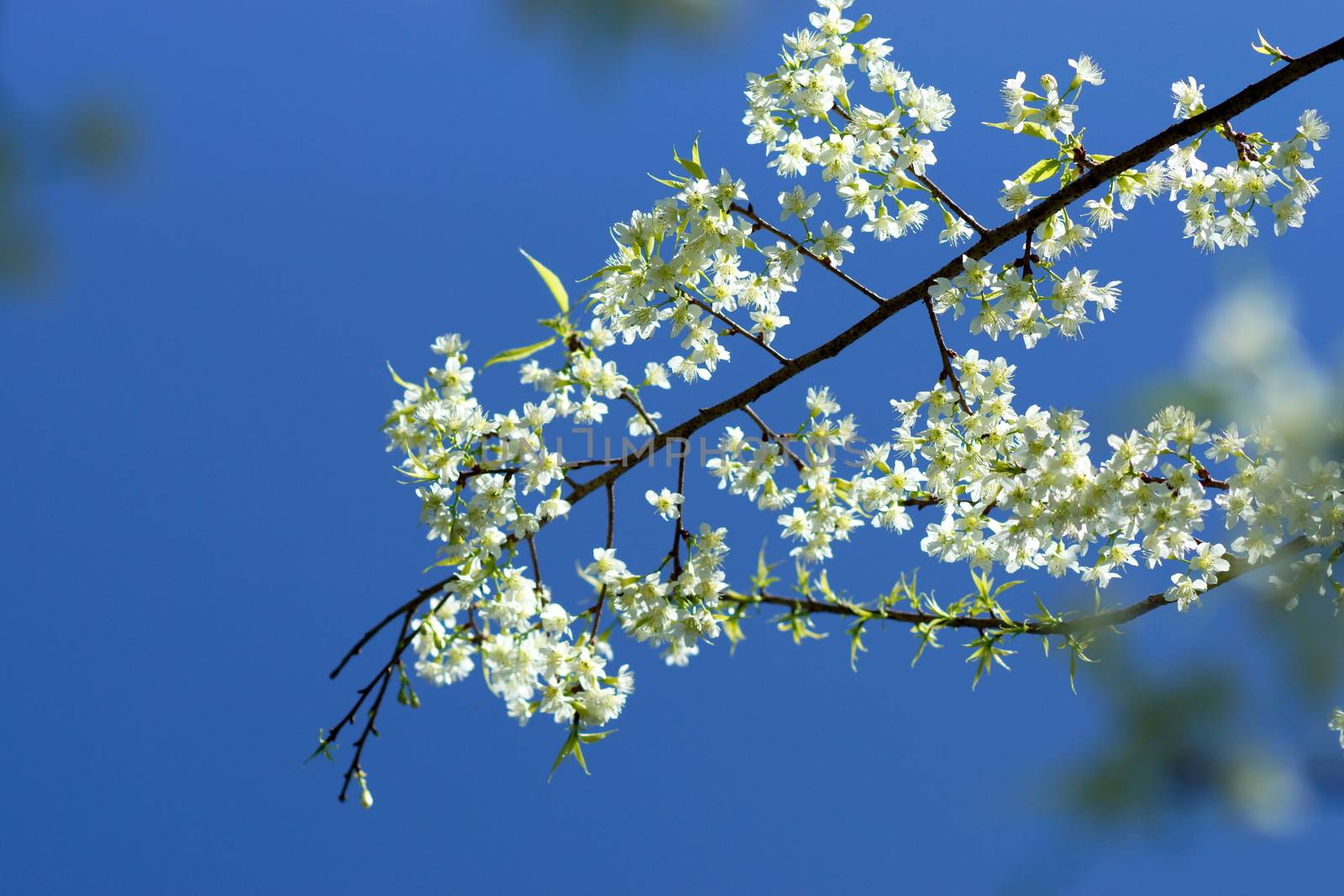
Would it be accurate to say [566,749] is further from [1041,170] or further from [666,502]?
[1041,170]

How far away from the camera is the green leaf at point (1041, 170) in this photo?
4.16 ft

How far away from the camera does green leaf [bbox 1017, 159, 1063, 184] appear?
4.16 feet

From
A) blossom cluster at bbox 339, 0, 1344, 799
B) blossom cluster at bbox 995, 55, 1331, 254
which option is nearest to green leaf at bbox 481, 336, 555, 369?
blossom cluster at bbox 339, 0, 1344, 799

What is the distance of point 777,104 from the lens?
128 cm

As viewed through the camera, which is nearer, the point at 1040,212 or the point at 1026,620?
the point at 1040,212

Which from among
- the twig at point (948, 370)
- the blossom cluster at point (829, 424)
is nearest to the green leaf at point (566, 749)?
the blossom cluster at point (829, 424)

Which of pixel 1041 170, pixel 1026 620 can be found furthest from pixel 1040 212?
pixel 1026 620

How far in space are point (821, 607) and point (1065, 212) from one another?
0.58m

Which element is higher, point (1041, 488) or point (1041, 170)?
point (1041, 170)

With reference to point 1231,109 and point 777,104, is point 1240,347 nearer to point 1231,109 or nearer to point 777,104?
point 1231,109

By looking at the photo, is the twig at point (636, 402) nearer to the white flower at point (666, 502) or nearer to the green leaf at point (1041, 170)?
the white flower at point (666, 502)

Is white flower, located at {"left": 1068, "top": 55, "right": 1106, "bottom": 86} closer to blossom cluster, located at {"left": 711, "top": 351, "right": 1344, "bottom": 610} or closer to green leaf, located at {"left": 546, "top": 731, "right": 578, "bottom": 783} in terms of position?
blossom cluster, located at {"left": 711, "top": 351, "right": 1344, "bottom": 610}

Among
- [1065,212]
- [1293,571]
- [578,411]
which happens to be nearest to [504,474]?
[578,411]

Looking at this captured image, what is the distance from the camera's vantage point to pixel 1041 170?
1.27m
